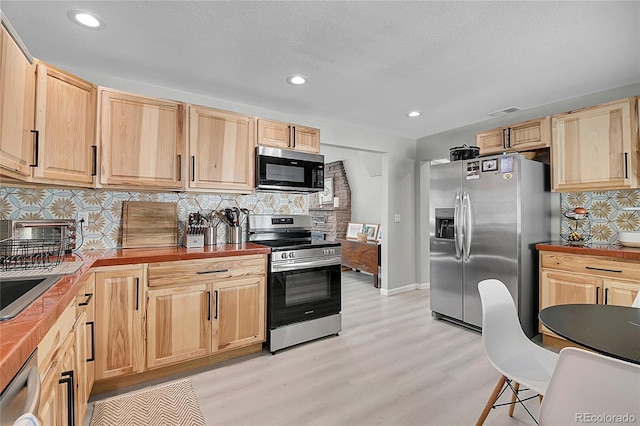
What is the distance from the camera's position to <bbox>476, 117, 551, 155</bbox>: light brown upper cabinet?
3158 mm

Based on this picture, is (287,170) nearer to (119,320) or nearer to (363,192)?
(119,320)

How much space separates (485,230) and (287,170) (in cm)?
214

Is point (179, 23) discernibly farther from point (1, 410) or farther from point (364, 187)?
point (364, 187)

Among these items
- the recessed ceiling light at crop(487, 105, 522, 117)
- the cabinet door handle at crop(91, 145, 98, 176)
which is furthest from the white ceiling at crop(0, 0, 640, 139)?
the cabinet door handle at crop(91, 145, 98, 176)

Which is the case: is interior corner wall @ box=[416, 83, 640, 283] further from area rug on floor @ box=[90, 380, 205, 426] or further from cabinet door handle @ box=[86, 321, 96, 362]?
cabinet door handle @ box=[86, 321, 96, 362]

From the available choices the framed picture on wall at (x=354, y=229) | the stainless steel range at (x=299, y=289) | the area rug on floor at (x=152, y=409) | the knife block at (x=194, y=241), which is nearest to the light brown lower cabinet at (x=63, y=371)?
the area rug on floor at (x=152, y=409)

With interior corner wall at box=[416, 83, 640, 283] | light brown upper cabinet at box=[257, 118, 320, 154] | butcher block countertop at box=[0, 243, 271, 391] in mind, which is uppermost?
interior corner wall at box=[416, 83, 640, 283]

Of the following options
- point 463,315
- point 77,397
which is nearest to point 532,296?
point 463,315

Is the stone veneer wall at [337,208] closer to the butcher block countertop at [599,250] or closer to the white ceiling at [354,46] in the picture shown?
the white ceiling at [354,46]

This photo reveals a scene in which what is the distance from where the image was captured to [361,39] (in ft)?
7.02

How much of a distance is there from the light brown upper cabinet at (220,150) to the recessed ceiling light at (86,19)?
82 centimetres

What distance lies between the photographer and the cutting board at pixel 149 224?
106 inches

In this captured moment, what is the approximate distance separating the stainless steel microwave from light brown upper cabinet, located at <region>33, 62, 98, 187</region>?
4.32 feet

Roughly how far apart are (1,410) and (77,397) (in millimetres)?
1100
